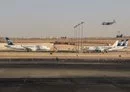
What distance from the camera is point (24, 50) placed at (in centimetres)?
16612

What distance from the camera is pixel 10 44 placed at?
172 meters

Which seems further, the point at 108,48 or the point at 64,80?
the point at 108,48

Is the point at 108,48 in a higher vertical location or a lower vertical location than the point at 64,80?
lower

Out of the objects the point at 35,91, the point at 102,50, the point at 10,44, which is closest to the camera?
the point at 35,91

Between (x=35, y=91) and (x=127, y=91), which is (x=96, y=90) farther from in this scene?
(x=35, y=91)

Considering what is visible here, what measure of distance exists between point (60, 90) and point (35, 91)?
182cm

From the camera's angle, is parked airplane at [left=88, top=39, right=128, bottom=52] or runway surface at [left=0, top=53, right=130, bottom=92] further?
parked airplane at [left=88, top=39, right=128, bottom=52]

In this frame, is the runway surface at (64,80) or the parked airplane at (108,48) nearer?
the runway surface at (64,80)

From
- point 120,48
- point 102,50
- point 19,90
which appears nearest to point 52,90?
point 19,90

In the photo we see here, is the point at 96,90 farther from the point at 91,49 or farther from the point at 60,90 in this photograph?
the point at 91,49

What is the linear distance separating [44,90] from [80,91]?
250cm

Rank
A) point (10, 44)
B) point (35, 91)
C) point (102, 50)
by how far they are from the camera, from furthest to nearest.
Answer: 1. point (10, 44)
2. point (102, 50)
3. point (35, 91)

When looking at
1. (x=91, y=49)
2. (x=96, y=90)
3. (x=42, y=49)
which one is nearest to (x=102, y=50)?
(x=91, y=49)

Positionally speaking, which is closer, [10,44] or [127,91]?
[127,91]
